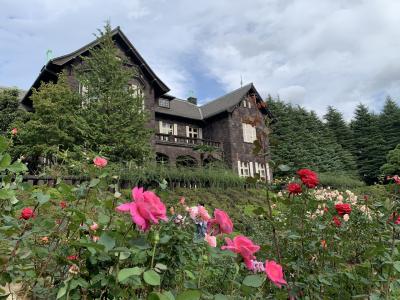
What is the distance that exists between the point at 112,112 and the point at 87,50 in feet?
21.3

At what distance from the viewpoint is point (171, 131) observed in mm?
26062

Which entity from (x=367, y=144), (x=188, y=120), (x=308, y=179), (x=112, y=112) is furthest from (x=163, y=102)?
(x=367, y=144)

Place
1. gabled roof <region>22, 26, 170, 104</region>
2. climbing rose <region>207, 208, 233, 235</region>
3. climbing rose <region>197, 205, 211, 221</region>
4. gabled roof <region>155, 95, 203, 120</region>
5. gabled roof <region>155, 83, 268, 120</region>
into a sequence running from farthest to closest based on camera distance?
1. gabled roof <region>155, 83, 268, 120</region>
2. gabled roof <region>155, 95, 203, 120</region>
3. gabled roof <region>22, 26, 170, 104</region>
4. climbing rose <region>197, 205, 211, 221</region>
5. climbing rose <region>207, 208, 233, 235</region>

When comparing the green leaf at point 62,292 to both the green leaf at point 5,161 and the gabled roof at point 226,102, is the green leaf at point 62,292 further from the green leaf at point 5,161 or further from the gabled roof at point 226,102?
the gabled roof at point 226,102

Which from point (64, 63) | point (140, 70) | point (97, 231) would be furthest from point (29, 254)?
point (140, 70)

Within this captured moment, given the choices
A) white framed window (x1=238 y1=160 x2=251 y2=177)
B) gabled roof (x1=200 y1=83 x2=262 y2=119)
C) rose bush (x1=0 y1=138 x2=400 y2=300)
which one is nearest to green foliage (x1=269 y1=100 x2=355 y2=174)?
gabled roof (x1=200 y1=83 x2=262 y2=119)

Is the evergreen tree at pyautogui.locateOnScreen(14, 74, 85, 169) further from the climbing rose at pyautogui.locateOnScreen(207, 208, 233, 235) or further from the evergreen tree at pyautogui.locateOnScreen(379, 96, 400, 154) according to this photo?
the evergreen tree at pyautogui.locateOnScreen(379, 96, 400, 154)

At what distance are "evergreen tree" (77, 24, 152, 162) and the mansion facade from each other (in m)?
3.90

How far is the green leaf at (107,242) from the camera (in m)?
1.19

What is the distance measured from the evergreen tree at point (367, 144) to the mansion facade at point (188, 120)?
18.4 metres

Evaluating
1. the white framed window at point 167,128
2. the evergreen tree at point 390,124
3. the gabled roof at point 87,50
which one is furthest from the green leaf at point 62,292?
the evergreen tree at point 390,124

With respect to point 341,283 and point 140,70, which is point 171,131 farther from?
point 341,283

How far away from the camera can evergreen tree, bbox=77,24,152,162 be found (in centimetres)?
1431

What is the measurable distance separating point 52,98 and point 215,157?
12.6 metres
